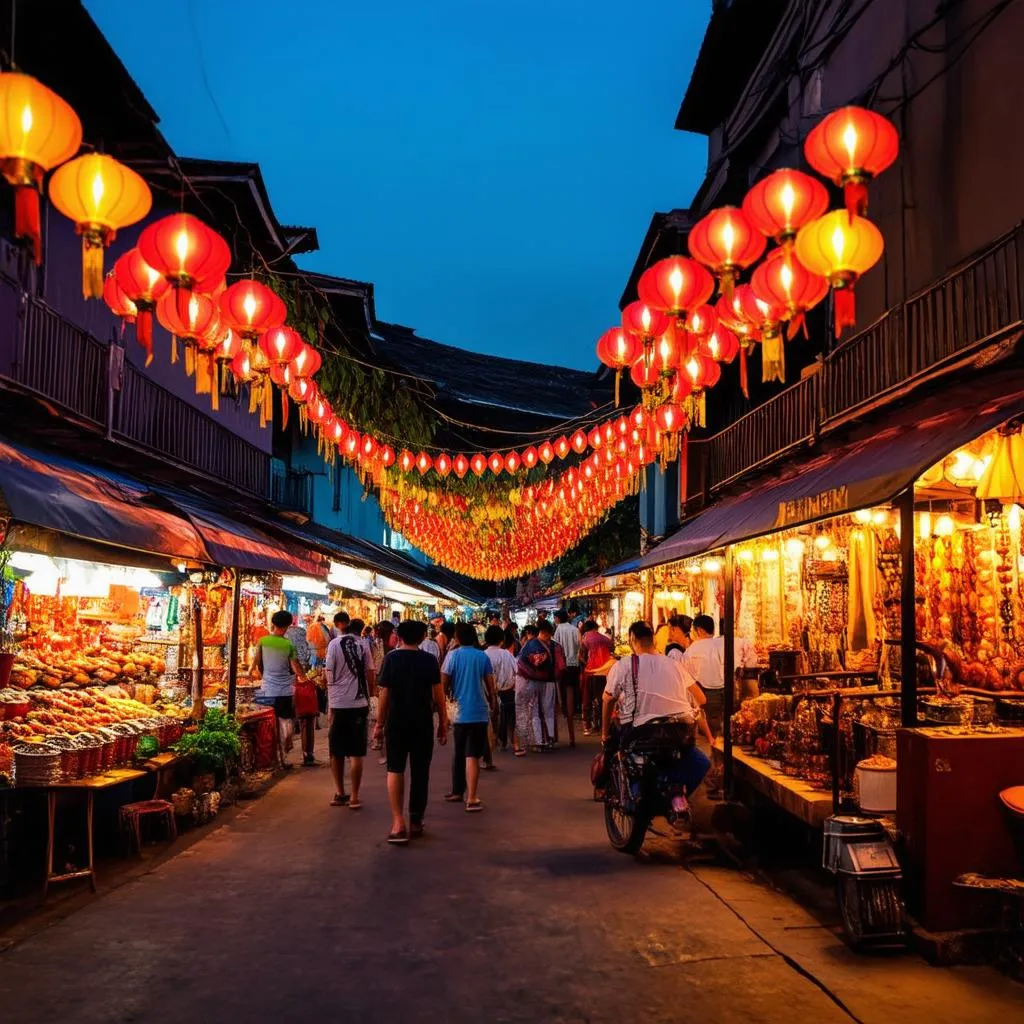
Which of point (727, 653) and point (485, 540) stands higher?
point (485, 540)

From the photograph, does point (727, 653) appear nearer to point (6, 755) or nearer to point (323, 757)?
point (6, 755)

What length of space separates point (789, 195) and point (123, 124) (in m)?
9.05

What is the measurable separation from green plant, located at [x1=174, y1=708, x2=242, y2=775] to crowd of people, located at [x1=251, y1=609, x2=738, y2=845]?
1.17 m

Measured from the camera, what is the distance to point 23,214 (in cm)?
529

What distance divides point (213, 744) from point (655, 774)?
5322 millimetres

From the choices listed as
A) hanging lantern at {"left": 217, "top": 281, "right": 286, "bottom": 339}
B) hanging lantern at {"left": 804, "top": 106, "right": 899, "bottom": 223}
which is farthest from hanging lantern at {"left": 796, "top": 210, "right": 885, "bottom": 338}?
hanging lantern at {"left": 217, "top": 281, "right": 286, "bottom": 339}

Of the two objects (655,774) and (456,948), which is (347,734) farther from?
(456,948)

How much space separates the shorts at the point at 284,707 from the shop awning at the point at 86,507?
3.95 meters

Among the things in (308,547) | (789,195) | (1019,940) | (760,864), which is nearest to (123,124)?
(308,547)

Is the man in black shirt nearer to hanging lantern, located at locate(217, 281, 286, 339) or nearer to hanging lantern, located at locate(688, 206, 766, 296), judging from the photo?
hanging lantern, located at locate(217, 281, 286, 339)

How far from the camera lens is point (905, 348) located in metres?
10.6

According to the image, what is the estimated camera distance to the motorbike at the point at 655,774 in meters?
8.34

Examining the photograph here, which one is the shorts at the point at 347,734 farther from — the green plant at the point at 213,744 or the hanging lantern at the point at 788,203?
the hanging lantern at the point at 788,203

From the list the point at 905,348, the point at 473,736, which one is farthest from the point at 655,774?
the point at 905,348
